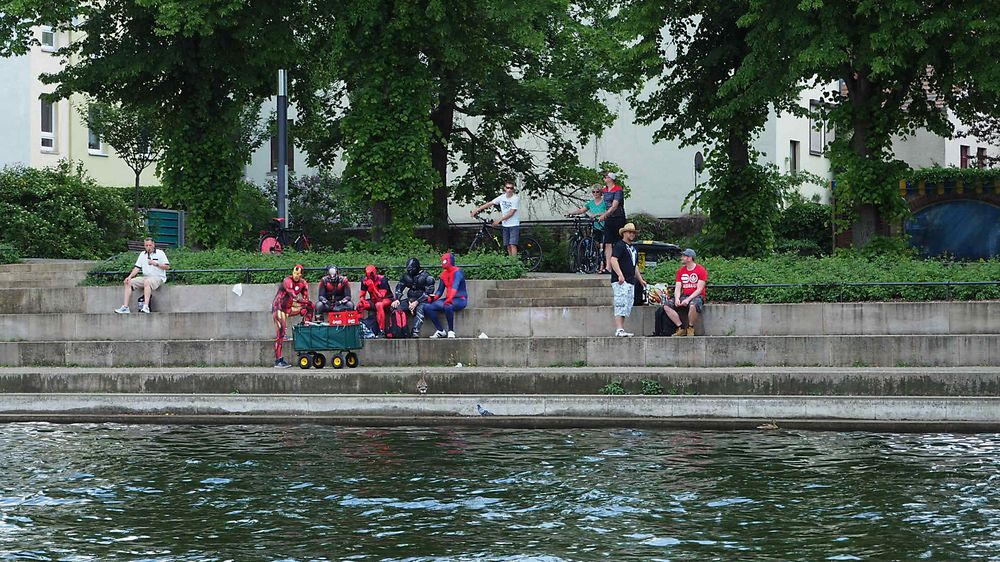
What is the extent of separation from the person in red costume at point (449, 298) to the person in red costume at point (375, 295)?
66 cm

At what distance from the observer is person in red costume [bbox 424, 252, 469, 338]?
22.1 metres

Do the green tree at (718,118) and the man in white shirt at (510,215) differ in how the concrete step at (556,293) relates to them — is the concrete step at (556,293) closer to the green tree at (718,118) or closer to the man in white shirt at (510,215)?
the man in white shirt at (510,215)

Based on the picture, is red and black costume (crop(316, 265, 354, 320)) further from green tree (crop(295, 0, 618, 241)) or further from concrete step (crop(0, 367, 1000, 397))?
green tree (crop(295, 0, 618, 241))

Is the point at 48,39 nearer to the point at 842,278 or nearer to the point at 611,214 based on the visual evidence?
the point at 611,214

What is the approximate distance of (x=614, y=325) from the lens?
22.0 m

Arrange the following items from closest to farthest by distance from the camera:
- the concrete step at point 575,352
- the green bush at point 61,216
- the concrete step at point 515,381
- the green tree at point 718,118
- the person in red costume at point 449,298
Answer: the concrete step at point 515,381 < the concrete step at point 575,352 < the person in red costume at point 449,298 < the green tree at point 718,118 < the green bush at point 61,216

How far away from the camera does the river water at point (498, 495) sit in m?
11.1

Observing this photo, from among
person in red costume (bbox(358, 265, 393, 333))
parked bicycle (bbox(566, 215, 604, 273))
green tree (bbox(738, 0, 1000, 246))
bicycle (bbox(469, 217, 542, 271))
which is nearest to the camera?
person in red costume (bbox(358, 265, 393, 333))

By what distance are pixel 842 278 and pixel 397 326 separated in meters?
6.98

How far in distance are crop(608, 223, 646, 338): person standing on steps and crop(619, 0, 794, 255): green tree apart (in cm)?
760

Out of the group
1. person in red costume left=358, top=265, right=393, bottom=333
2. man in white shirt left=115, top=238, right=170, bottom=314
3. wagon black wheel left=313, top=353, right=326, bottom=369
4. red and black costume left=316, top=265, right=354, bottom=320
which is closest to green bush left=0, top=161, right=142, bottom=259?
man in white shirt left=115, top=238, right=170, bottom=314

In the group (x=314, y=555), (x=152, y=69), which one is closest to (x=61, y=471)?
(x=314, y=555)

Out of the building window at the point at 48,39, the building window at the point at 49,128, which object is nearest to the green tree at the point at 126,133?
the building window at the point at 49,128

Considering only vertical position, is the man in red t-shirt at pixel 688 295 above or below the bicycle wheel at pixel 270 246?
below
